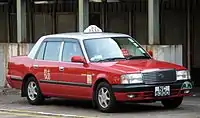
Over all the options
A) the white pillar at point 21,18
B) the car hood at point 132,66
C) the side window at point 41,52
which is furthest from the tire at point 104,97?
the white pillar at point 21,18

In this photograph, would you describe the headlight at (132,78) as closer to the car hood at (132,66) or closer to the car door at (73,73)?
the car hood at (132,66)

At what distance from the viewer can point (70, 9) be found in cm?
2367

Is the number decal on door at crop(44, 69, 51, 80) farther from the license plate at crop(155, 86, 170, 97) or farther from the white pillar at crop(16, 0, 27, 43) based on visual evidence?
the white pillar at crop(16, 0, 27, 43)

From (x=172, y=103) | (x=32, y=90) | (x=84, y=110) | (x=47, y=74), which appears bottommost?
(x=84, y=110)

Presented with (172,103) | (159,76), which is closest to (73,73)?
(159,76)

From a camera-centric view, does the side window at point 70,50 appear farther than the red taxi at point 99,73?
Yes

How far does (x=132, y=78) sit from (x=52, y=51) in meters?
2.89

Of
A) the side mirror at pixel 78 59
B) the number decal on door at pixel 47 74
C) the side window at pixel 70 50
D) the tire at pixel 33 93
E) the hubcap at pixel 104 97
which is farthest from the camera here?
the tire at pixel 33 93

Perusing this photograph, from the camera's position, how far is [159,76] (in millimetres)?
12188

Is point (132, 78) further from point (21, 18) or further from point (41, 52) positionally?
point (21, 18)

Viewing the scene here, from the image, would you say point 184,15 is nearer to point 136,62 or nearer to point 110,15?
point 110,15

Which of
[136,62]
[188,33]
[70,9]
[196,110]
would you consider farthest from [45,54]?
[70,9]

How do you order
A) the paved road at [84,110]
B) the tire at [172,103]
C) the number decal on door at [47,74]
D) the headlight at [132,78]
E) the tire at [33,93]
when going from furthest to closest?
the tire at [33,93], the number decal on door at [47,74], the tire at [172,103], the paved road at [84,110], the headlight at [132,78]

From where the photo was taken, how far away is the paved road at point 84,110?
12133 mm
